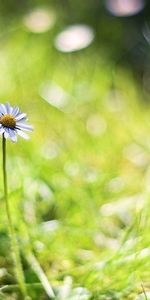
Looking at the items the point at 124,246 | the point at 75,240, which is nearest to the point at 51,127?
the point at 75,240

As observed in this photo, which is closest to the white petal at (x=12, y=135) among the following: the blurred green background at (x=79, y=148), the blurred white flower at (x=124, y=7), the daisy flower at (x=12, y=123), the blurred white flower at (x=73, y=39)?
the daisy flower at (x=12, y=123)

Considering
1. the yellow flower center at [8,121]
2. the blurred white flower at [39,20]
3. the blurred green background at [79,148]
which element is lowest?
the yellow flower center at [8,121]

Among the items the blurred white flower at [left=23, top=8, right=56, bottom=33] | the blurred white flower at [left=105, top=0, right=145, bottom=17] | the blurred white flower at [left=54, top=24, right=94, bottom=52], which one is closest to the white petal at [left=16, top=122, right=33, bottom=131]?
the blurred white flower at [left=54, top=24, right=94, bottom=52]

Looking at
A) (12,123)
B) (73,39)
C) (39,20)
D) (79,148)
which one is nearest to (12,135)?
(12,123)

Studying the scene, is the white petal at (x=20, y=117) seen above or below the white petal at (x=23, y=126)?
above

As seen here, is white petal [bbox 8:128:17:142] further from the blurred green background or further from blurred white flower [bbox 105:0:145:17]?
blurred white flower [bbox 105:0:145:17]

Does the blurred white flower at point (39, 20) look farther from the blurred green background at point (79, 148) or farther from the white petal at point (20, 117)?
the white petal at point (20, 117)
